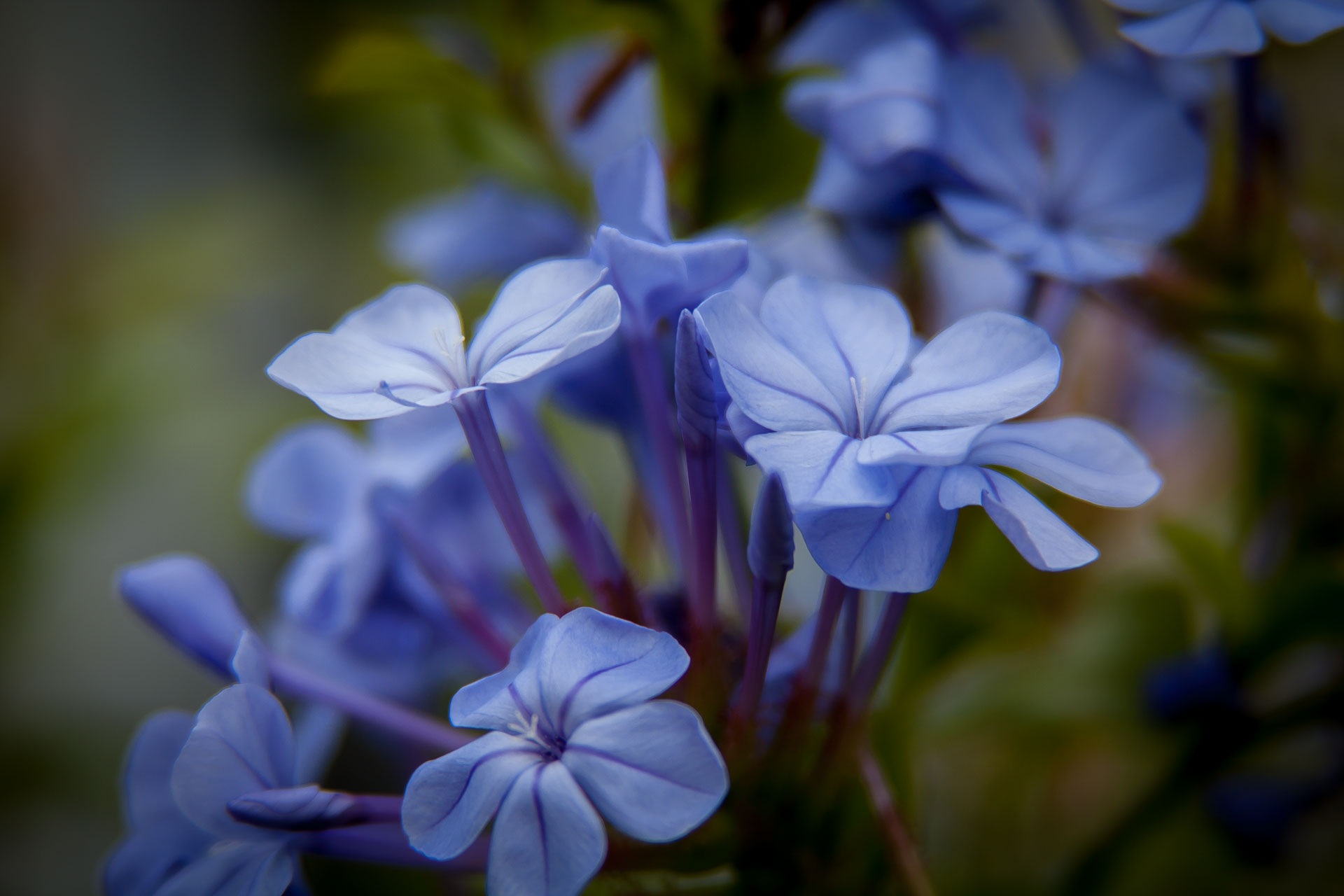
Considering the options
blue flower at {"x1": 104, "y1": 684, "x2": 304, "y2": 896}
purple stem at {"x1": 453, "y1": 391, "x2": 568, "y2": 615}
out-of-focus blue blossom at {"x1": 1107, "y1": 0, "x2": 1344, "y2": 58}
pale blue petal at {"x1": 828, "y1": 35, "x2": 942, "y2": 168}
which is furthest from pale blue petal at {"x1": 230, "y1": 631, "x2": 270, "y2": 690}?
out-of-focus blue blossom at {"x1": 1107, "y1": 0, "x2": 1344, "y2": 58}

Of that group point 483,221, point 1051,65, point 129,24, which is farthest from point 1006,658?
point 129,24

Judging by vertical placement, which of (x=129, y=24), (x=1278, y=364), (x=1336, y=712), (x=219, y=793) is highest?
(x=129, y=24)

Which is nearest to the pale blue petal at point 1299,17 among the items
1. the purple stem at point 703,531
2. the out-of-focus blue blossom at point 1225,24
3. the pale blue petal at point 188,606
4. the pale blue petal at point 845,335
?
the out-of-focus blue blossom at point 1225,24

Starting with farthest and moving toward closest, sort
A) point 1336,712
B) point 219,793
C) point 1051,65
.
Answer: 1. point 1051,65
2. point 1336,712
3. point 219,793

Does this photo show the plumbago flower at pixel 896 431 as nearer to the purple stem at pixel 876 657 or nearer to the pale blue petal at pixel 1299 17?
the purple stem at pixel 876 657

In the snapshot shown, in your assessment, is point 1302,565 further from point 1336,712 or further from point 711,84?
point 711,84

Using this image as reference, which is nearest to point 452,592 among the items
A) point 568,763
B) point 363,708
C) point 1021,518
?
point 363,708

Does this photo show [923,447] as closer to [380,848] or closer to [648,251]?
[648,251]
